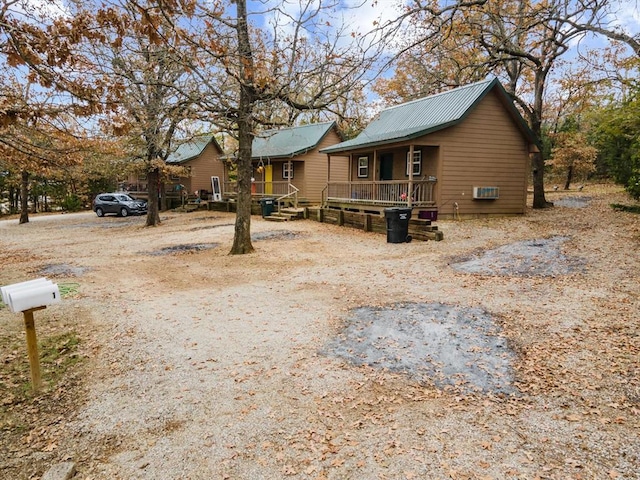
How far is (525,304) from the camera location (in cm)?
661

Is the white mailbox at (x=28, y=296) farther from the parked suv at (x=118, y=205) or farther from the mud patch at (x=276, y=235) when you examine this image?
the parked suv at (x=118, y=205)

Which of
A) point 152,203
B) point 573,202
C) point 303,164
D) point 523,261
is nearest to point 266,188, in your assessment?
point 303,164

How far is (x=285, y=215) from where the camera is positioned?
20766 millimetres

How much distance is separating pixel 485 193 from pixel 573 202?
8512 millimetres

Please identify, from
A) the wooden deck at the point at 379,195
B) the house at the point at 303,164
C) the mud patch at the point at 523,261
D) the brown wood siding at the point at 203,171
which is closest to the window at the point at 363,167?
the wooden deck at the point at 379,195

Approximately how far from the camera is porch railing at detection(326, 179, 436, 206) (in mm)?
16344

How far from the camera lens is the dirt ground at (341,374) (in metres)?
3.26

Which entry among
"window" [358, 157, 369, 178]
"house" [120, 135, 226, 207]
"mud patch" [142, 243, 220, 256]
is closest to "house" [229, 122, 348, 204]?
"window" [358, 157, 369, 178]

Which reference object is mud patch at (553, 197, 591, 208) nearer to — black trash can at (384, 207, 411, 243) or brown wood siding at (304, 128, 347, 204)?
black trash can at (384, 207, 411, 243)

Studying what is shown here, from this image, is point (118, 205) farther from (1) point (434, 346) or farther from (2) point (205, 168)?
(1) point (434, 346)

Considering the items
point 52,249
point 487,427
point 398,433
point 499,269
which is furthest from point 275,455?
point 52,249

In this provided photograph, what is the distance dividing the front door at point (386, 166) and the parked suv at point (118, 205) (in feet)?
58.6

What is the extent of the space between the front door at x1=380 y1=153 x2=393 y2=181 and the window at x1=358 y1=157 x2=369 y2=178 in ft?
3.43

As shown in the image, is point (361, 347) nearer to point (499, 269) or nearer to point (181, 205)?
point (499, 269)
